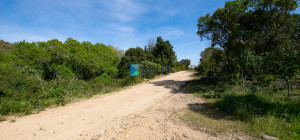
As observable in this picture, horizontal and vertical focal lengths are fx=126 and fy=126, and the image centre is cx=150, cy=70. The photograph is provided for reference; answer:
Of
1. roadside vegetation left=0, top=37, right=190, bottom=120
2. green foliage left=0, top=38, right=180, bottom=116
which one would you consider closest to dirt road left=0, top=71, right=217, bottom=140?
roadside vegetation left=0, top=37, right=190, bottom=120

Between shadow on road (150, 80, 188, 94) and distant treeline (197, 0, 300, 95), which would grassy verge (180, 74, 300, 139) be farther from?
shadow on road (150, 80, 188, 94)

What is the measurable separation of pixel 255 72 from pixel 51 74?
41.9 ft

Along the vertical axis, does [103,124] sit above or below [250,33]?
below

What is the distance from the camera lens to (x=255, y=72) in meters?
6.52

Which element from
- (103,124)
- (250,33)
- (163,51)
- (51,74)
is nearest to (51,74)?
(51,74)

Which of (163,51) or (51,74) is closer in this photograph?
(51,74)

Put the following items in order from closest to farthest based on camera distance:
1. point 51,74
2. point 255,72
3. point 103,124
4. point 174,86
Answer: point 103,124, point 255,72, point 51,74, point 174,86

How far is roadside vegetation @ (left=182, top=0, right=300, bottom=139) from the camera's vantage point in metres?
3.65

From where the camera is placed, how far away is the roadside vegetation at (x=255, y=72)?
3.65 meters

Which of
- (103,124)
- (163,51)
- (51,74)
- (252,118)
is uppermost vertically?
(163,51)

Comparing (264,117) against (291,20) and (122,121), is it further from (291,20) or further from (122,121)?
(291,20)

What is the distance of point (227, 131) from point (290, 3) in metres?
8.07

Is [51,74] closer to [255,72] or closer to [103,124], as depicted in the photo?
[103,124]

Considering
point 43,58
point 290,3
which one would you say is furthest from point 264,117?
point 43,58
